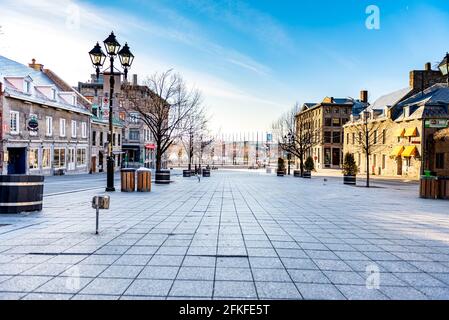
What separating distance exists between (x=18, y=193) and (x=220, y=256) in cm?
726

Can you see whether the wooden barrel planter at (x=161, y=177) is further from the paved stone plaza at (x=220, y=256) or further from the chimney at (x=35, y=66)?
the chimney at (x=35, y=66)

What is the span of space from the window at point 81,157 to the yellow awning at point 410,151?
132ft

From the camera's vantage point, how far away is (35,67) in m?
41.1

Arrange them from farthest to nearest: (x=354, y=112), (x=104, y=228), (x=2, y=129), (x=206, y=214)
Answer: (x=354, y=112), (x=2, y=129), (x=206, y=214), (x=104, y=228)

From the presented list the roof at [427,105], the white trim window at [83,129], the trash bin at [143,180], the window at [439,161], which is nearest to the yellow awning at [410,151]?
the window at [439,161]

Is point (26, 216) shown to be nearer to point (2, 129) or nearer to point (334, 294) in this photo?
point (334, 294)

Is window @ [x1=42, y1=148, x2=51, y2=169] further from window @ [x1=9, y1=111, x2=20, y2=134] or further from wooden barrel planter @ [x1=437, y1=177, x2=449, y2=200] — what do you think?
wooden barrel planter @ [x1=437, y1=177, x2=449, y2=200]

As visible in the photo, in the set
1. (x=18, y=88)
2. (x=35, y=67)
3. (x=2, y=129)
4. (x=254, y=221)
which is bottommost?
(x=254, y=221)

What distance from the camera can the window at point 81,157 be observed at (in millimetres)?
40453

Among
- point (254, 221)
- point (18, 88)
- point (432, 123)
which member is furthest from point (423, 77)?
point (18, 88)

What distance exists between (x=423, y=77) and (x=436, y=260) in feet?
157

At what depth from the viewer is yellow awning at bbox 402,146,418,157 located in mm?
36487

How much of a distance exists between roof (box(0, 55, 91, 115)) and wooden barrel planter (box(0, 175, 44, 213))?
22324 millimetres

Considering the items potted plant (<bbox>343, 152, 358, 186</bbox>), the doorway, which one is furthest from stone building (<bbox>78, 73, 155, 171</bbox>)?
potted plant (<bbox>343, 152, 358, 186</bbox>)
